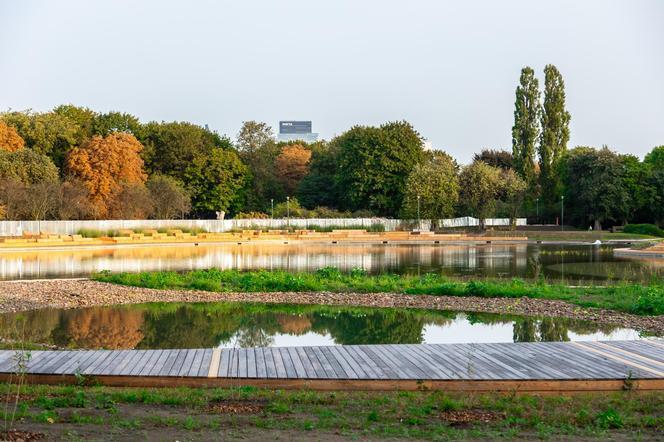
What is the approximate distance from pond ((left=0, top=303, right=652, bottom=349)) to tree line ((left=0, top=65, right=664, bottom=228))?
138 feet

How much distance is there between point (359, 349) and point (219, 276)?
12089 mm

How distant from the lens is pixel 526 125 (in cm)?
6662

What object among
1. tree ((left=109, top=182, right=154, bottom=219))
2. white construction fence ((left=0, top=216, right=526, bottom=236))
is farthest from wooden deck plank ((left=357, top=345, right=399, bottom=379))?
tree ((left=109, top=182, right=154, bottom=219))

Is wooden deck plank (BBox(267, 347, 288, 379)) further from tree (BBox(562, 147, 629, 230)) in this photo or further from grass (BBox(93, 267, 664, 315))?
tree (BBox(562, 147, 629, 230))

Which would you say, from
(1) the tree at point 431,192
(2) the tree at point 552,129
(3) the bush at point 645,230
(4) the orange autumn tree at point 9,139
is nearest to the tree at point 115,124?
(4) the orange autumn tree at point 9,139

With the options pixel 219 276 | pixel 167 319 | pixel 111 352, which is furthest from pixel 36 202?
pixel 111 352

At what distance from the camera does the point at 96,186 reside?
62531mm

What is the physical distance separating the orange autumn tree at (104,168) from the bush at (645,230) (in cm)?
4273

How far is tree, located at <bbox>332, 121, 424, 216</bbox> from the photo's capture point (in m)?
68.9

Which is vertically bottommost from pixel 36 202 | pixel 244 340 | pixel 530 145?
pixel 244 340

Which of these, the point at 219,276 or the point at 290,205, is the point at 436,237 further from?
the point at 219,276

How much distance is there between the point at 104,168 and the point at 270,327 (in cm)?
5191

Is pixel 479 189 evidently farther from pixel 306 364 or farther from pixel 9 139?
pixel 306 364

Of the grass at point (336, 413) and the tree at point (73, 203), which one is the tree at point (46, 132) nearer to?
the tree at point (73, 203)
